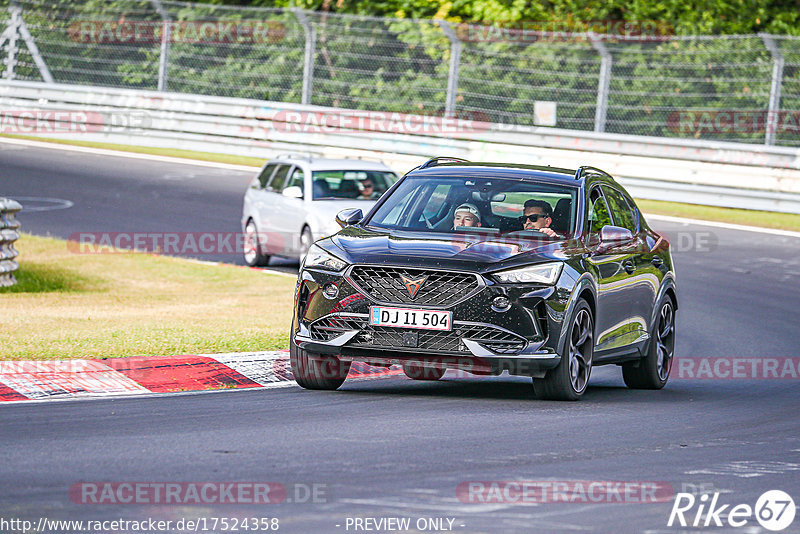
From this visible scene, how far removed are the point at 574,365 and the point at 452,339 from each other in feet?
3.53

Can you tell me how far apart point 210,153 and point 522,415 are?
2338cm

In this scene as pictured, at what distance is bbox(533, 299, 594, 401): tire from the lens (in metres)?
9.60

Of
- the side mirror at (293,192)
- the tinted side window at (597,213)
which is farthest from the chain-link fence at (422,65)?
the tinted side window at (597,213)

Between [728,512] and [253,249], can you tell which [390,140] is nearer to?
[253,249]

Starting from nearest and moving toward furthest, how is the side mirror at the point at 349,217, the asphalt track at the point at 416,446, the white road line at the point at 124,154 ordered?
1. the asphalt track at the point at 416,446
2. the side mirror at the point at 349,217
3. the white road line at the point at 124,154

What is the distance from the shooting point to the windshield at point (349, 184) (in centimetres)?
2003

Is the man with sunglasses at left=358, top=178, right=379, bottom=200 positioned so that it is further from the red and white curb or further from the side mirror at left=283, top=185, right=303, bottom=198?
the red and white curb

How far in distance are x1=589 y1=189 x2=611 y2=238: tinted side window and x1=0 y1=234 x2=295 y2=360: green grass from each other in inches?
118

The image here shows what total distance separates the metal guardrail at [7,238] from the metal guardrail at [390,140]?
12597 millimetres

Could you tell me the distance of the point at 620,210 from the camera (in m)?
11.5

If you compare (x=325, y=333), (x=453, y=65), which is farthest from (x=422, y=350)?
(x=453, y=65)

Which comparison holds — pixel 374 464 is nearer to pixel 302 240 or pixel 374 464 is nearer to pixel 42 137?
pixel 302 240
